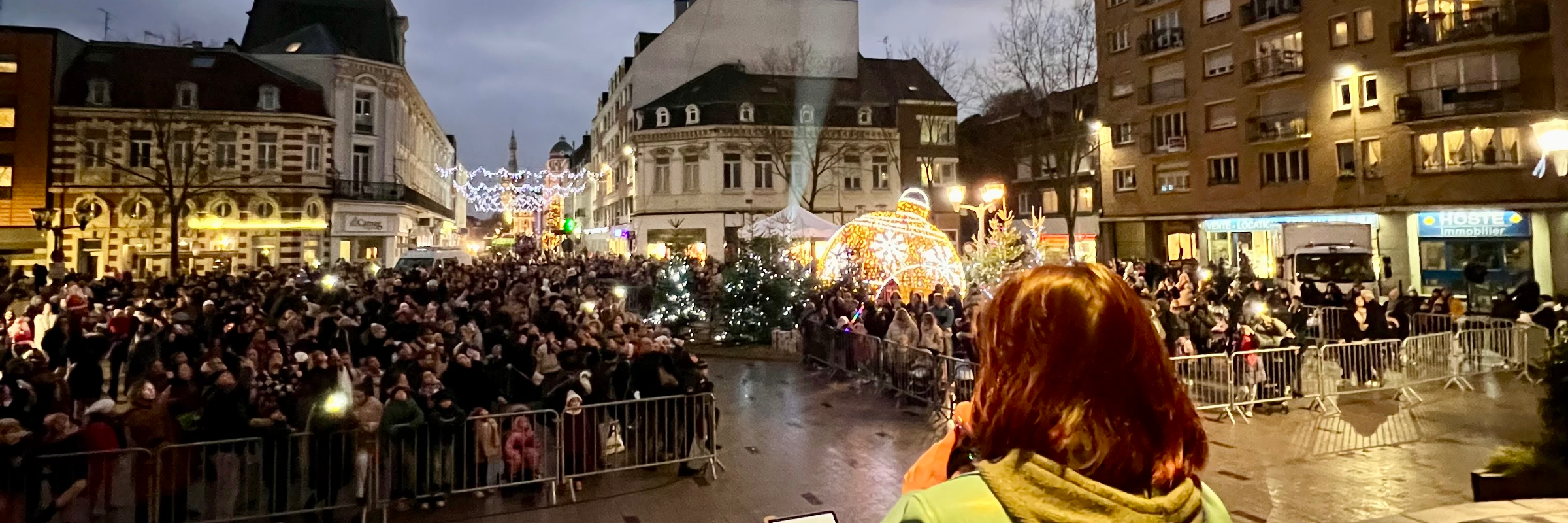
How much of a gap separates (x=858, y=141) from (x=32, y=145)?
36275mm

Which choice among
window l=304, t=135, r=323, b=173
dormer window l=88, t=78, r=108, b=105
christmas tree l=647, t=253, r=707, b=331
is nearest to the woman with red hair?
christmas tree l=647, t=253, r=707, b=331

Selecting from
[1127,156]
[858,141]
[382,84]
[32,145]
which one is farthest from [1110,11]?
[32,145]

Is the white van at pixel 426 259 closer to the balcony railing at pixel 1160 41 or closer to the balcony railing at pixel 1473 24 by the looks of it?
the balcony railing at pixel 1160 41

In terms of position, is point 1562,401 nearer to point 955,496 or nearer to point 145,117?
point 955,496

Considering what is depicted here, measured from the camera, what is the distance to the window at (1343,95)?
92.3 feet

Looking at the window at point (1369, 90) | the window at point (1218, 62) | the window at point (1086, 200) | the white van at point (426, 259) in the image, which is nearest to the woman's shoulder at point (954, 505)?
Answer: the white van at point (426, 259)

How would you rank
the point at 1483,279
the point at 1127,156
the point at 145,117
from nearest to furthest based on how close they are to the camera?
the point at 1483,279 → the point at 145,117 → the point at 1127,156

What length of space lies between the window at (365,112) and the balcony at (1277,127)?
37776mm

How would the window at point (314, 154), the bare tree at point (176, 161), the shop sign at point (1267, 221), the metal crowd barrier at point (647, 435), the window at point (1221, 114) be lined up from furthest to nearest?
the window at point (314, 154) < the window at point (1221, 114) < the bare tree at point (176, 161) < the shop sign at point (1267, 221) < the metal crowd barrier at point (647, 435)

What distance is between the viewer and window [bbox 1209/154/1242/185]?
31.6 m

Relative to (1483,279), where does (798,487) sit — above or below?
below

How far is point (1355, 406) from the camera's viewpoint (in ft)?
36.9

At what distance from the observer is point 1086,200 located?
44.0 m

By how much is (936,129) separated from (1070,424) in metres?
45.2
